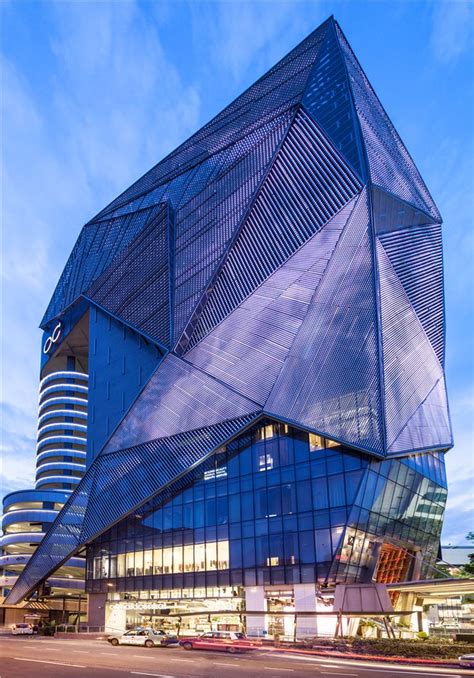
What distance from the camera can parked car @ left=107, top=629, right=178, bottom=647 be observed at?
39.5 m

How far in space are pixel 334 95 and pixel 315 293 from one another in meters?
18.1

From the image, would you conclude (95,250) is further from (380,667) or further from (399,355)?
(380,667)

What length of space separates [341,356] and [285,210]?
529 inches

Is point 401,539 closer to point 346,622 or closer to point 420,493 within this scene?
point 420,493

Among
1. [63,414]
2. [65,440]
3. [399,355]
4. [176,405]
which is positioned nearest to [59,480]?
[65,440]

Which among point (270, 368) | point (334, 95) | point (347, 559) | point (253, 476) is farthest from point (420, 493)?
point (334, 95)

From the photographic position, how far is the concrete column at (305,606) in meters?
46.6

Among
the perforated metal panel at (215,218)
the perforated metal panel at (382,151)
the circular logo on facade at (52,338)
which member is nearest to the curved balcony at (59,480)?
the circular logo on facade at (52,338)

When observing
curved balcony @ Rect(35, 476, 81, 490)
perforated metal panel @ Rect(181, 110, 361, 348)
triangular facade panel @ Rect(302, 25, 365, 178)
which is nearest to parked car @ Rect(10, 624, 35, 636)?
perforated metal panel @ Rect(181, 110, 361, 348)

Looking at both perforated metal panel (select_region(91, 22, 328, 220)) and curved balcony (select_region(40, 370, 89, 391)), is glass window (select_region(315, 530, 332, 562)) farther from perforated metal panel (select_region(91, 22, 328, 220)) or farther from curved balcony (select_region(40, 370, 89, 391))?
curved balcony (select_region(40, 370, 89, 391))

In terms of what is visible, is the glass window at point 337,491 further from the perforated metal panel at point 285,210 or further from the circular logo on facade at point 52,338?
the circular logo on facade at point 52,338

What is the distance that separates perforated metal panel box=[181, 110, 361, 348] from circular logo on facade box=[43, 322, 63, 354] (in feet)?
131

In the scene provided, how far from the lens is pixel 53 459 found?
114062mm

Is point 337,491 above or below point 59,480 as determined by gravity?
below
